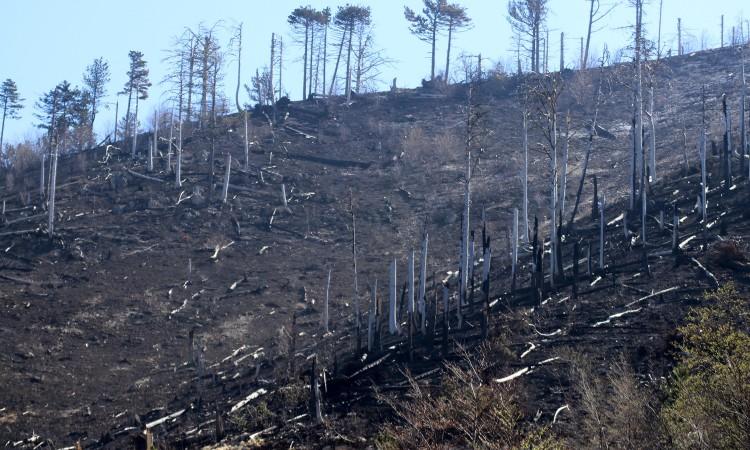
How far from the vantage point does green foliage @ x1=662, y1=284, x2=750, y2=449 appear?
1255cm

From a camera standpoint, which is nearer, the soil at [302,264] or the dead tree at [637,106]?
the soil at [302,264]

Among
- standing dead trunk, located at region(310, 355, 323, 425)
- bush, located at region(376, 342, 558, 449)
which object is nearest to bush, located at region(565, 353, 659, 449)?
bush, located at region(376, 342, 558, 449)

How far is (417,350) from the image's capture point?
24.0 meters

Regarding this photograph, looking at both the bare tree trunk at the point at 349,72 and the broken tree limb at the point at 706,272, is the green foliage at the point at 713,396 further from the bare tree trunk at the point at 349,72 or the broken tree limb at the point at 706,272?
the bare tree trunk at the point at 349,72

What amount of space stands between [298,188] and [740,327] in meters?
28.2

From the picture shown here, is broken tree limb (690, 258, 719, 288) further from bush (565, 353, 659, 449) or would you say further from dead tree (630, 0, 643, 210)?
bush (565, 353, 659, 449)

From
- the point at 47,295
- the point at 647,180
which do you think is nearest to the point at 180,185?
the point at 47,295

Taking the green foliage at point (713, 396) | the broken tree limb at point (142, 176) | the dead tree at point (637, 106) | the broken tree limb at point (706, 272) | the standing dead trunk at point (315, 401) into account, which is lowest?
the standing dead trunk at point (315, 401)

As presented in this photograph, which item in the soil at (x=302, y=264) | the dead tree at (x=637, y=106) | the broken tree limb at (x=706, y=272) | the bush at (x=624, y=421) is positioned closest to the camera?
the bush at (x=624, y=421)

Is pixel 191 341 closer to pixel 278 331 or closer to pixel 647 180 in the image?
pixel 278 331

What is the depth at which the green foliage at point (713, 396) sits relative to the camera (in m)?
12.6

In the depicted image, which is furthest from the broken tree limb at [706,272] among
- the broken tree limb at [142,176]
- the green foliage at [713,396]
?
the broken tree limb at [142,176]

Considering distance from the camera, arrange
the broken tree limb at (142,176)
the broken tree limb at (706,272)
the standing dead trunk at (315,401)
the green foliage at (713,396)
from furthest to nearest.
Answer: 1. the broken tree limb at (142,176)
2. the broken tree limb at (706,272)
3. the standing dead trunk at (315,401)
4. the green foliage at (713,396)

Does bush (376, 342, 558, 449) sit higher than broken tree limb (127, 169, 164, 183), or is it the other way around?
broken tree limb (127, 169, 164, 183)
